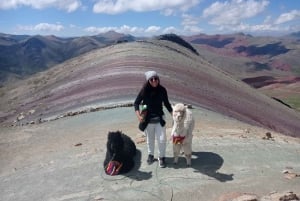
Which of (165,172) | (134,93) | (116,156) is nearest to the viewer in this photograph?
(165,172)

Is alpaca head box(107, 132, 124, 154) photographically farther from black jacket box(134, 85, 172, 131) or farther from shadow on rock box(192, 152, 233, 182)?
shadow on rock box(192, 152, 233, 182)

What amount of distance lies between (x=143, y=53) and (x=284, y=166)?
87.1 feet

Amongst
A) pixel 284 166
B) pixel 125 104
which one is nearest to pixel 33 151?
pixel 125 104

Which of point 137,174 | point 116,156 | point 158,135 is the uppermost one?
point 158,135

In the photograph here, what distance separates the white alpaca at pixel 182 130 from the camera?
937 centimetres

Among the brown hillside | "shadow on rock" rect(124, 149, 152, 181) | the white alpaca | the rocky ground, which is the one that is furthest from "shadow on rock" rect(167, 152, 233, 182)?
the brown hillside

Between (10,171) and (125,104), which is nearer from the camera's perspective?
(10,171)

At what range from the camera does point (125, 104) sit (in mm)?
18969

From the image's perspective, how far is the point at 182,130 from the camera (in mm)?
9523

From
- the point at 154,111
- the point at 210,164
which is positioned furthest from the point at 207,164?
the point at 154,111

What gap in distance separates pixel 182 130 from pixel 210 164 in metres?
1.16

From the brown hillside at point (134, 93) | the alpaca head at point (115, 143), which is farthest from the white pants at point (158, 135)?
the brown hillside at point (134, 93)

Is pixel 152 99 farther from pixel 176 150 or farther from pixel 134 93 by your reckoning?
pixel 134 93

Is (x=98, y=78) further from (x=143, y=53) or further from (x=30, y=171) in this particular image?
(x=30, y=171)
